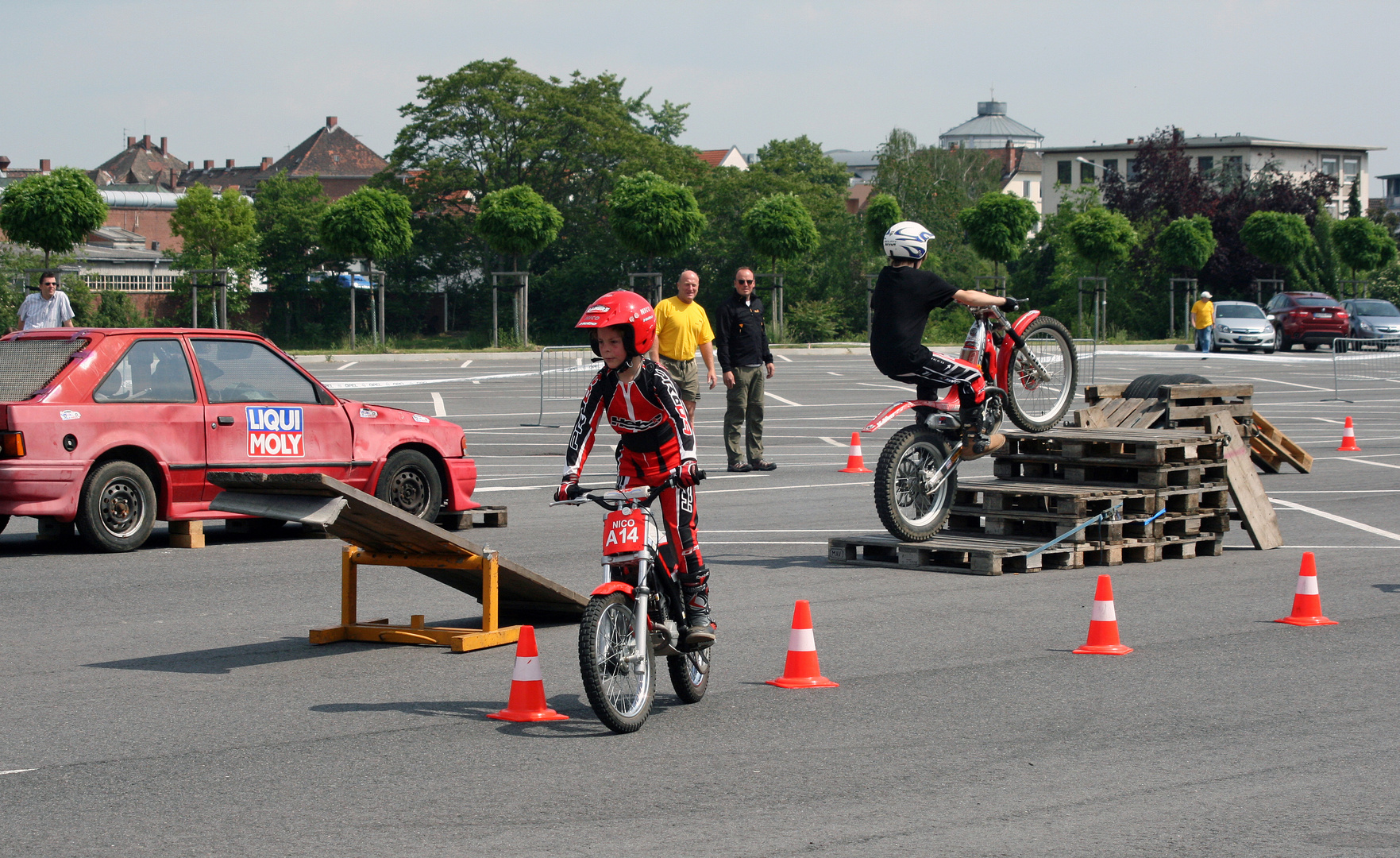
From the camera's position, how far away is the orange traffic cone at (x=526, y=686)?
21.1ft

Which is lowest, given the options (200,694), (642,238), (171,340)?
(200,694)

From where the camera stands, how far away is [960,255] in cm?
7288

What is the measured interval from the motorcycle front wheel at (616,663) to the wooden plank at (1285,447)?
1213cm

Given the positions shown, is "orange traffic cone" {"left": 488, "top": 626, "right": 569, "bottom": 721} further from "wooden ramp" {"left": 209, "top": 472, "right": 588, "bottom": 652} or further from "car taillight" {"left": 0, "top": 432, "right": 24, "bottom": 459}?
"car taillight" {"left": 0, "top": 432, "right": 24, "bottom": 459}

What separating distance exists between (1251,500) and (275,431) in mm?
7808

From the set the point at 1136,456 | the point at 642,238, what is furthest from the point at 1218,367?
the point at 1136,456

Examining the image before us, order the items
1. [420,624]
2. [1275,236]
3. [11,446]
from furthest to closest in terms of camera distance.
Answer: [1275,236] → [11,446] → [420,624]

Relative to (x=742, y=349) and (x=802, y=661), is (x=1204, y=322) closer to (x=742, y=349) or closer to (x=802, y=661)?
(x=742, y=349)

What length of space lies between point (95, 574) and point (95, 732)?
14.5ft

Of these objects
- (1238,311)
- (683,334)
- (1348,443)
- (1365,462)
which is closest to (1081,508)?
(683,334)

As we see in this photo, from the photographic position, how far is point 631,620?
6293mm

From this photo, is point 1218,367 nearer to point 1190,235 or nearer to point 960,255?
point 1190,235

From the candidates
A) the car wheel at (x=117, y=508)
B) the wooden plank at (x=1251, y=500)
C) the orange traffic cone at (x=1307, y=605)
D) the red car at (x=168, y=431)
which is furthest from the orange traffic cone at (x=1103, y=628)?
the car wheel at (x=117, y=508)

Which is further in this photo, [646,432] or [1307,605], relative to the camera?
[1307,605]
